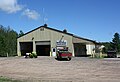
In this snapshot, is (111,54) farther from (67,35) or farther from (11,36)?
(11,36)

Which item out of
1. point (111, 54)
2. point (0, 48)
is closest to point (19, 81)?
point (111, 54)

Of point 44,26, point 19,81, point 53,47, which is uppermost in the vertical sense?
point 44,26

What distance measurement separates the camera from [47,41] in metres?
65.6

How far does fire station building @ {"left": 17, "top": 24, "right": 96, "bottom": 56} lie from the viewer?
63.4m

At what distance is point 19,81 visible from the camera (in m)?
24.0

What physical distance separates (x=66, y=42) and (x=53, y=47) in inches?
133

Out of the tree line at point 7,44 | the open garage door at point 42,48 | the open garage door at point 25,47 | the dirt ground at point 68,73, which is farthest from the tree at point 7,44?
the dirt ground at point 68,73

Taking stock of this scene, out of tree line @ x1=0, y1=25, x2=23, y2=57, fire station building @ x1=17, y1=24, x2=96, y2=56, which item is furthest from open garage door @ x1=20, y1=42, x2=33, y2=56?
tree line @ x1=0, y1=25, x2=23, y2=57

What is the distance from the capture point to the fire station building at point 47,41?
63375 millimetres

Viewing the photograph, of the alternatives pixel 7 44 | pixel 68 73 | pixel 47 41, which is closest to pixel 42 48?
pixel 47 41

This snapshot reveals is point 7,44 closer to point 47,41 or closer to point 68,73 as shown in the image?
point 47,41

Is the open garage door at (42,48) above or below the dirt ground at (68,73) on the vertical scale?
above

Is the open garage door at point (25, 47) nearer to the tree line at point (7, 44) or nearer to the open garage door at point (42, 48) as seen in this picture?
the open garage door at point (42, 48)

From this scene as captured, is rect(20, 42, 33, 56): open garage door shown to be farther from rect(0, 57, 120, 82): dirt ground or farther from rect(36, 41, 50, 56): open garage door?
rect(0, 57, 120, 82): dirt ground
